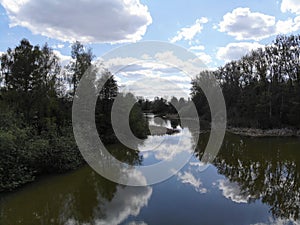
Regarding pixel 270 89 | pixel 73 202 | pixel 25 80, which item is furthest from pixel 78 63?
pixel 270 89

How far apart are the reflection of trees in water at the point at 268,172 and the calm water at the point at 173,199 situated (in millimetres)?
26

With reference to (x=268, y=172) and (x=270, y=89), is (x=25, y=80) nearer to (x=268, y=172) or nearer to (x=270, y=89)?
(x=268, y=172)

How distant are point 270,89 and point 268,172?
1710 centimetres

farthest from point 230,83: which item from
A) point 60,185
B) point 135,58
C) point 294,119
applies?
point 60,185

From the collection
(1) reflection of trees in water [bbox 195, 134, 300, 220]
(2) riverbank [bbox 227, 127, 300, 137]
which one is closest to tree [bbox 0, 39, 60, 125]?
(1) reflection of trees in water [bbox 195, 134, 300, 220]

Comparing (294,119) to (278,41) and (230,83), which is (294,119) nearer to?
(278,41)

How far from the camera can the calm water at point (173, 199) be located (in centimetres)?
645

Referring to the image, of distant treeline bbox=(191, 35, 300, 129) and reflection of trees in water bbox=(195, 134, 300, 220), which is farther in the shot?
distant treeline bbox=(191, 35, 300, 129)

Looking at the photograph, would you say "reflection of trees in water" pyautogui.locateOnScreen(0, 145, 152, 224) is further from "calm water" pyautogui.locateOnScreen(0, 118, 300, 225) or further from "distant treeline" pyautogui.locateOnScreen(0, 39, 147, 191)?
"distant treeline" pyautogui.locateOnScreen(0, 39, 147, 191)

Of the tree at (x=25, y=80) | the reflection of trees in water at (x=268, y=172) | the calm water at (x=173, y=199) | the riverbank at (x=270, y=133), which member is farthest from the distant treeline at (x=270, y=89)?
the tree at (x=25, y=80)

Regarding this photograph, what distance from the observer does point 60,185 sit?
29.5ft

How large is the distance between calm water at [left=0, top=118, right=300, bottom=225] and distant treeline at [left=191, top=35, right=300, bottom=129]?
1423 centimetres

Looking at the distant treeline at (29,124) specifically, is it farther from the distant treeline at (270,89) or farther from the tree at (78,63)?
the distant treeline at (270,89)

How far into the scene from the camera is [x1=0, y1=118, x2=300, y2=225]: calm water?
6449 mm
